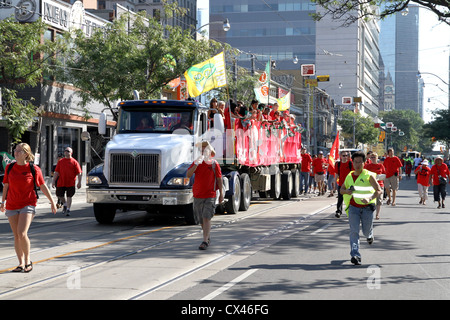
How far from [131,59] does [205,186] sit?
19.1 meters

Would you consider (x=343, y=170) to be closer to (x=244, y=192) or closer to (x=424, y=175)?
(x=244, y=192)

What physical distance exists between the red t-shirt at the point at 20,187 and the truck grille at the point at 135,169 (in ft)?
17.9

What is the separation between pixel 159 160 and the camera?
1440 cm

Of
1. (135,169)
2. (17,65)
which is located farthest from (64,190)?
(17,65)

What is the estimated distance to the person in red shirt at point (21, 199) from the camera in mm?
8828

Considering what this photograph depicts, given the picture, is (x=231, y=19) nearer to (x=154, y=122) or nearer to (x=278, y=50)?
(x=278, y=50)

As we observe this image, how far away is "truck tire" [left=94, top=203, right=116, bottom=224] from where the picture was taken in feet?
50.0

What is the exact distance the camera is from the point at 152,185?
14.5 meters

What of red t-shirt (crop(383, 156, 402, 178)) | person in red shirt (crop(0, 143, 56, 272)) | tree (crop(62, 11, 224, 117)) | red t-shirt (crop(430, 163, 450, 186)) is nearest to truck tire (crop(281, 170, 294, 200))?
red t-shirt (crop(383, 156, 402, 178))

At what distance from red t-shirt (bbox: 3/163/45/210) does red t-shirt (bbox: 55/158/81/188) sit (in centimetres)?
812

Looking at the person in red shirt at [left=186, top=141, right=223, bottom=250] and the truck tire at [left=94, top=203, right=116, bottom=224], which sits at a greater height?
the person in red shirt at [left=186, top=141, right=223, bottom=250]

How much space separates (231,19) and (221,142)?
374 feet

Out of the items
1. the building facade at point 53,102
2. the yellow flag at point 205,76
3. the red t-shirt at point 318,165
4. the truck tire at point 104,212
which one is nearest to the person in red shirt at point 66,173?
the truck tire at point 104,212

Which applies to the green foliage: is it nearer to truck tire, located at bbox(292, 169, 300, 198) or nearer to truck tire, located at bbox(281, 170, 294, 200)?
truck tire, located at bbox(281, 170, 294, 200)
